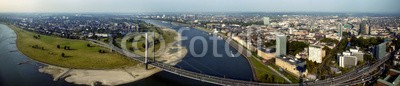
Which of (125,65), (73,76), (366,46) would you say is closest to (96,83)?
(73,76)

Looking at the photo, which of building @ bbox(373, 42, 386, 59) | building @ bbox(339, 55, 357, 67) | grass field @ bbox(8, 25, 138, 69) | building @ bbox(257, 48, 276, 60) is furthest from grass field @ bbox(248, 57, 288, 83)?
building @ bbox(373, 42, 386, 59)

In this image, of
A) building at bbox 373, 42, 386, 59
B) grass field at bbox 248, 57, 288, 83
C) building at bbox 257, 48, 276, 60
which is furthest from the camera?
building at bbox 373, 42, 386, 59

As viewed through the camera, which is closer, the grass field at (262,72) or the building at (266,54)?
the grass field at (262,72)

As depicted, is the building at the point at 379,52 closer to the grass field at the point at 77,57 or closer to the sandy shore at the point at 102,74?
the sandy shore at the point at 102,74

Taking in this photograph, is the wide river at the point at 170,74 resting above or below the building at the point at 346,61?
below

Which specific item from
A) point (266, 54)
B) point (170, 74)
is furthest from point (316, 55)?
point (170, 74)

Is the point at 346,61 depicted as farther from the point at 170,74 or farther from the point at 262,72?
the point at 170,74

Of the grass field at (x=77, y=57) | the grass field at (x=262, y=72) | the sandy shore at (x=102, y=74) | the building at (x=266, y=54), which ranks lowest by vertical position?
the sandy shore at (x=102, y=74)

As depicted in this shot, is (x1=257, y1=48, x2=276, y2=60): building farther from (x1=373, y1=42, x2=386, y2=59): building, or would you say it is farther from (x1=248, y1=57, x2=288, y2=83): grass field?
(x1=373, y1=42, x2=386, y2=59): building

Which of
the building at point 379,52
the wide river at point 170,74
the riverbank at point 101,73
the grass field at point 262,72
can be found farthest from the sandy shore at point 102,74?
the building at point 379,52

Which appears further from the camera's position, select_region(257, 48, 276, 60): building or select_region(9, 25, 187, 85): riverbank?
select_region(257, 48, 276, 60): building

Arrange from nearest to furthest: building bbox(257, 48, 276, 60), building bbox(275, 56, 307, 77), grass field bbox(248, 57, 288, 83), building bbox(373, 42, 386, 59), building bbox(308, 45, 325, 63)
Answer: grass field bbox(248, 57, 288, 83) → building bbox(275, 56, 307, 77) → building bbox(308, 45, 325, 63) → building bbox(257, 48, 276, 60) → building bbox(373, 42, 386, 59)
